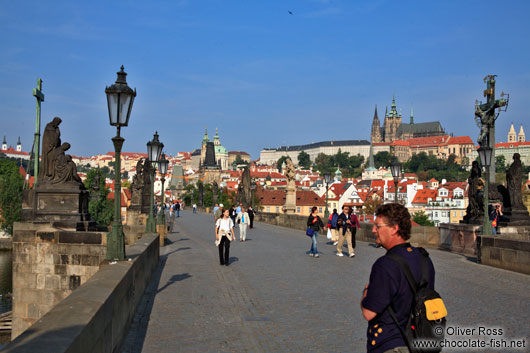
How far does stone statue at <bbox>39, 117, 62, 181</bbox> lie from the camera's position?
14.0m

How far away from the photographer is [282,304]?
880cm

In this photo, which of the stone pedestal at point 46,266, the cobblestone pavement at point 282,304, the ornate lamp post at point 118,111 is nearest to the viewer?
the cobblestone pavement at point 282,304

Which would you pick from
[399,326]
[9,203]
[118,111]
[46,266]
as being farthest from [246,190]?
[399,326]

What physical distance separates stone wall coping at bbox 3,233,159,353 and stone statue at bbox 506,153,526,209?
499 inches

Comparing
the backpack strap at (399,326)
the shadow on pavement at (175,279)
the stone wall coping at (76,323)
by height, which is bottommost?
the shadow on pavement at (175,279)

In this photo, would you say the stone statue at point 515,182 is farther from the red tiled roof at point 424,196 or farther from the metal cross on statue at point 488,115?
the red tiled roof at point 424,196

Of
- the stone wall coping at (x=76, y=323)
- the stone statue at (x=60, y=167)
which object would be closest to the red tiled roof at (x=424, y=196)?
the stone statue at (x=60, y=167)

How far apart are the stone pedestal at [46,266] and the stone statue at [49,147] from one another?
1.59 meters

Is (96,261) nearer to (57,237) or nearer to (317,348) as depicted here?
(57,237)

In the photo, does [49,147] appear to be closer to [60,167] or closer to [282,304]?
[60,167]

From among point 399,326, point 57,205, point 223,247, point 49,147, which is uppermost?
point 49,147

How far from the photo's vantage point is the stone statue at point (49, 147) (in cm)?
1399

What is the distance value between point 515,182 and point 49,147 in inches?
481

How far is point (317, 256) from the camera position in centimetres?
1612
